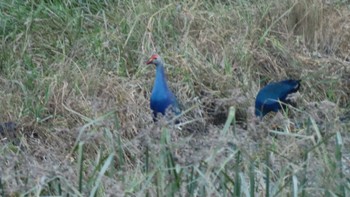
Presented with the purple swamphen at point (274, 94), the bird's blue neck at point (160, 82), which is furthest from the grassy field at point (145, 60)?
the bird's blue neck at point (160, 82)

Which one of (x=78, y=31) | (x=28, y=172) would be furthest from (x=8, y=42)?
(x=28, y=172)

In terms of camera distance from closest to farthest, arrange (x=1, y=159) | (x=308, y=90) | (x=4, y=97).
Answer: (x=1, y=159) → (x=4, y=97) → (x=308, y=90)

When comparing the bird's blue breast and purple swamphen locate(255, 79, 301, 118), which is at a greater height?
the bird's blue breast

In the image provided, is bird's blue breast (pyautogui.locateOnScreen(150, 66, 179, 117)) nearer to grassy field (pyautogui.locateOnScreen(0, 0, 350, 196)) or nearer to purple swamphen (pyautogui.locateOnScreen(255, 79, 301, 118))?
grassy field (pyautogui.locateOnScreen(0, 0, 350, 196))

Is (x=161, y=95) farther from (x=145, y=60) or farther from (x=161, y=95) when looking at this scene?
(x=145, y=60)

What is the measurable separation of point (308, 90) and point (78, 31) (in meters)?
1.56

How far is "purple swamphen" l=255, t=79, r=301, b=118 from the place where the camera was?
5574 millimetres

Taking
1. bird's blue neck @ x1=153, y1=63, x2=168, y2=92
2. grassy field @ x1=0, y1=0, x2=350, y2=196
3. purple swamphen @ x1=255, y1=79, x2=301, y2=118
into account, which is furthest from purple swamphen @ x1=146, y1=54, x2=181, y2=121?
purple swamphen @ x1=255, y1=79, x2=301, y2=118

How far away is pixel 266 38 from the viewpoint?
6477 mm

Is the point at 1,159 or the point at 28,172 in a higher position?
the point at 28,172

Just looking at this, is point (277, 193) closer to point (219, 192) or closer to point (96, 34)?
point (219, 192)

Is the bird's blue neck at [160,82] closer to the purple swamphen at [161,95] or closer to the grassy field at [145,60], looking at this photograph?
the purple swamphen at [161,95]

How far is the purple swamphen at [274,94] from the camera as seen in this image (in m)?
5.57

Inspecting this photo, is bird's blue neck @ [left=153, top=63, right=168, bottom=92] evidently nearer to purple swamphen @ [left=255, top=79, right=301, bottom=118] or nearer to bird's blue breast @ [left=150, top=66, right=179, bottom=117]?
bird's blue breast @ [left=150, top=66, right=179, bottom=117]
